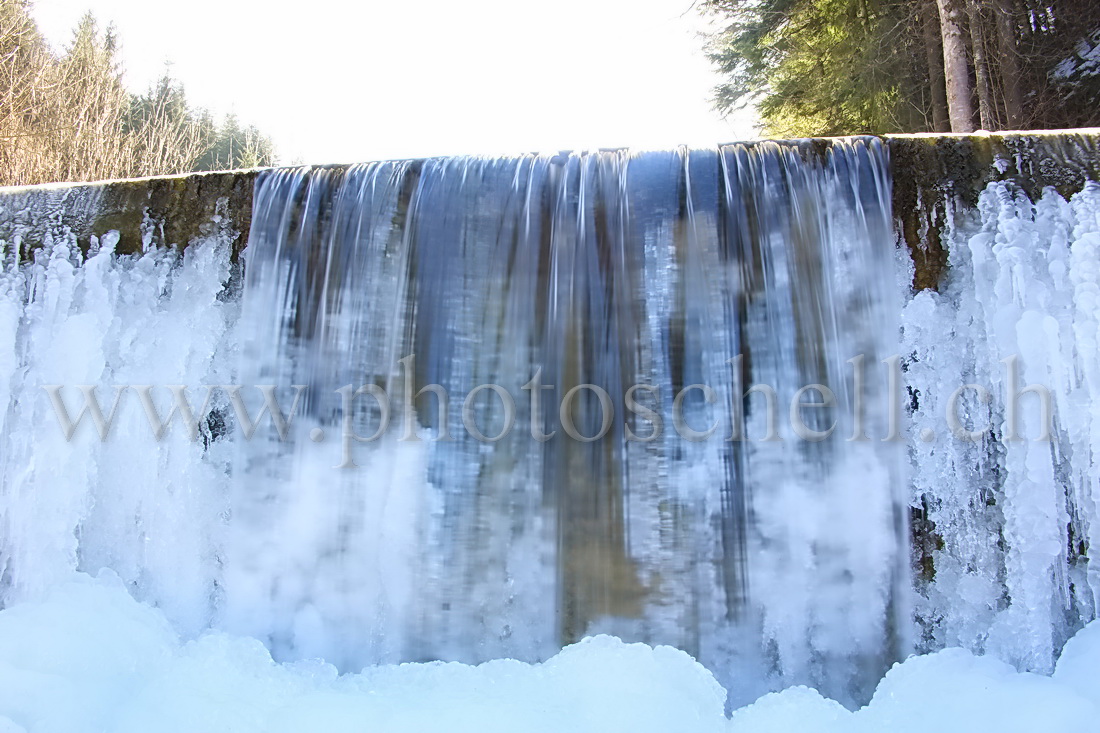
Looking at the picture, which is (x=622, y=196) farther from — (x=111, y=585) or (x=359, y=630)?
(x=111, y=585)

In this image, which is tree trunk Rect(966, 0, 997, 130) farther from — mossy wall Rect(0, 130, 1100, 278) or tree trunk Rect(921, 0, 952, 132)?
mossy wall Rect(0, 130, 1100, 278)

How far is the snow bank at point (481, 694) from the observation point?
1.99m

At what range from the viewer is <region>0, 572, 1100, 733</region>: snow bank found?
6.52 ft

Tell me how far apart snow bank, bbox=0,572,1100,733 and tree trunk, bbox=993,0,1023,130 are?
5736mm

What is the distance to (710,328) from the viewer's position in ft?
8.05

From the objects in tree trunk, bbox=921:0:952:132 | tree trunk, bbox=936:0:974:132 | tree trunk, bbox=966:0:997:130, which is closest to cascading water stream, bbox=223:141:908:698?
tree trunk, bbox=936:0:974:132

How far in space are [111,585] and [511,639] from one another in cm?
145

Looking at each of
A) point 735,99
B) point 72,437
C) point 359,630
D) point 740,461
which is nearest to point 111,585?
point 72,437

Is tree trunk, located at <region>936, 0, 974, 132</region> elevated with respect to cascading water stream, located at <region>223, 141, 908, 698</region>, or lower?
elevated

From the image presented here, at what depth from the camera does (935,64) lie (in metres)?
7.16

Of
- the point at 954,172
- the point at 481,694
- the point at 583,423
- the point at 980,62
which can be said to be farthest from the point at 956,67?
the point at 481,694

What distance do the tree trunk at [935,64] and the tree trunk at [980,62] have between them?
565mm

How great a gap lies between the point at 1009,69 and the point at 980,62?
0.42 metres

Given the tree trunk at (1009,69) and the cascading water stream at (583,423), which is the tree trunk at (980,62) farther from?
the cascading water stream at (583,423)
